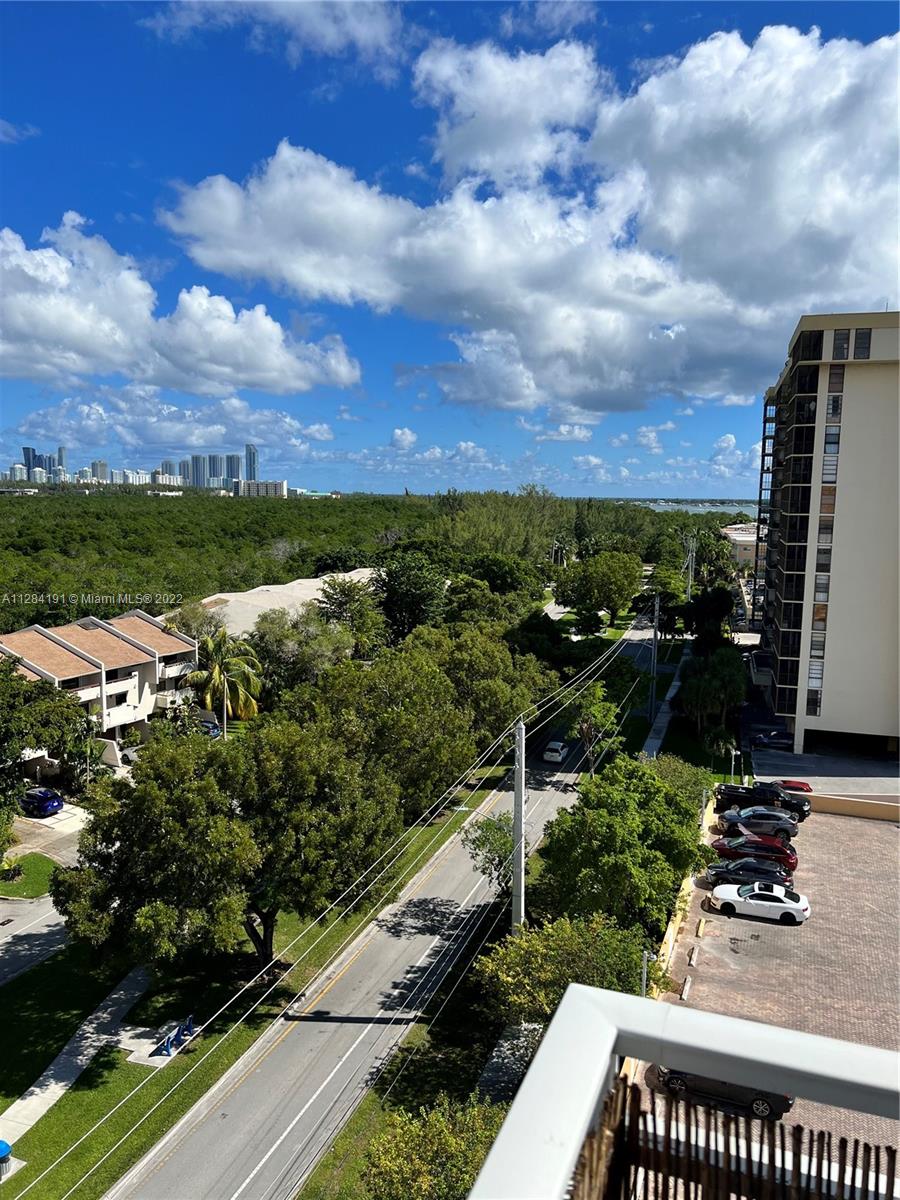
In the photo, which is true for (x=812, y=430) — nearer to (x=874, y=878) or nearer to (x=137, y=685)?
(x=874, y=878)

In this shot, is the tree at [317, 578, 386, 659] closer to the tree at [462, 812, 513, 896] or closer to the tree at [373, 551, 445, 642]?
the tree at [373, 551, 445, 642]

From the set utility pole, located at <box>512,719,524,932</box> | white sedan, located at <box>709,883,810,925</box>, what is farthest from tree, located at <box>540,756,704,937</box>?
white sedan, located at <box>709,883,810,925</box>

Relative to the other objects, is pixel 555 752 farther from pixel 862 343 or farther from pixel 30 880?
pixel 862 343

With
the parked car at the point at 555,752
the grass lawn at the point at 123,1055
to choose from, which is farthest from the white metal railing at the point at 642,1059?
the parked car at the point at 555,752

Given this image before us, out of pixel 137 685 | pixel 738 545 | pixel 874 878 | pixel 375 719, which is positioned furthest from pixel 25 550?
pixel 738 545

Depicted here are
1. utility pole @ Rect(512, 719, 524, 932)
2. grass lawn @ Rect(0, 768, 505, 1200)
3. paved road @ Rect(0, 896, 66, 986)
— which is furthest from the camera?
paved road @ Rect(0, 896, 66, 986)
